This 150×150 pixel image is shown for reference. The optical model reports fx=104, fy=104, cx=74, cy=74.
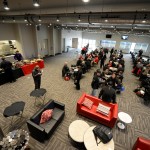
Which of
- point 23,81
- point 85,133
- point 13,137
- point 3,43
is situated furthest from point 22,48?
point 85,133

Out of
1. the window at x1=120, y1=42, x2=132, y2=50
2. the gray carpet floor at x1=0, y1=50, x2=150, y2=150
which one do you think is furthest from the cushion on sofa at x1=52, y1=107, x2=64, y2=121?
the window at x1=120, y1=42, x2=132, y2=50

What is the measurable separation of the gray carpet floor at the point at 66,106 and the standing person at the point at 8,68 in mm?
471

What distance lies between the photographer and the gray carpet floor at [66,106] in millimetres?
3405

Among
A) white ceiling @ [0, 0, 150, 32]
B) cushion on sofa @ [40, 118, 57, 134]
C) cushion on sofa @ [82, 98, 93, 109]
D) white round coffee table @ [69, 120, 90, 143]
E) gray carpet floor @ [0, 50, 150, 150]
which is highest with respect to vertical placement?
white ceiling @ [0, 0, 150, 32]

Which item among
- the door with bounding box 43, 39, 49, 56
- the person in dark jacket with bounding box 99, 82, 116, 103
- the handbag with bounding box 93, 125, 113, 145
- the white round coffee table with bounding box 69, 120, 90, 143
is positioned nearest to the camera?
the handbag with bounding box 93, 125, 113, 145

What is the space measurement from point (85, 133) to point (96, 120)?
3.92 feet

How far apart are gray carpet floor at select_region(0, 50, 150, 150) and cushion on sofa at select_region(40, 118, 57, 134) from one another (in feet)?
1.18

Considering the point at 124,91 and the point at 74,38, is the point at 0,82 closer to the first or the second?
the point at 124,91

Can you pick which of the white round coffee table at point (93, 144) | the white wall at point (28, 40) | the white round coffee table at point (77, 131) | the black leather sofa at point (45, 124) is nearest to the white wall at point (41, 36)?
the white wall at point (28, 40)

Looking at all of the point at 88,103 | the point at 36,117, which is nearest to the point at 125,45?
the point at 88,103

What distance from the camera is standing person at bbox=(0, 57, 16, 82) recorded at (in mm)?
6258

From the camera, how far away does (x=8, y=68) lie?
253 inches

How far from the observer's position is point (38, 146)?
3201 mm

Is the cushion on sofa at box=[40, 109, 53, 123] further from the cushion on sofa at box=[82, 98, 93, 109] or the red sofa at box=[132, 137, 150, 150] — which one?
the red sofa at box=[132, 137, 150, 150]
